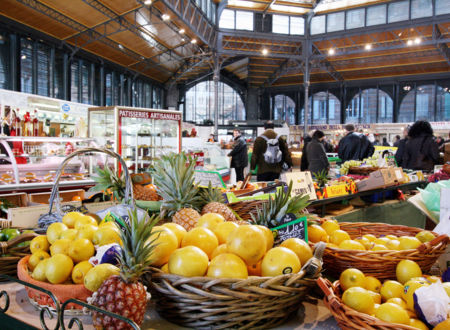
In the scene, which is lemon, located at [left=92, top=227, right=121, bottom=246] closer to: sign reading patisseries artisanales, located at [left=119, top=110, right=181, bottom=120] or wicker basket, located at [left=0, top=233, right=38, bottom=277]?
wicker basket, located at [left=0, top=233, right=38, bottom=277]

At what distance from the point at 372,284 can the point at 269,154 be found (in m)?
4.37

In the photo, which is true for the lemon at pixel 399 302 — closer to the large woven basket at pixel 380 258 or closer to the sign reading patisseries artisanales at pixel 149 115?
the large woven basket at pixel 380 258

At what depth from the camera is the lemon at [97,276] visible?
3.48 ft

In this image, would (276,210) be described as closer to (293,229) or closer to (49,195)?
(293,229)

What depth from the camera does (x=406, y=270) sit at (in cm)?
132

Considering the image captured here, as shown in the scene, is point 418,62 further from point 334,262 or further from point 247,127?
point 334,262

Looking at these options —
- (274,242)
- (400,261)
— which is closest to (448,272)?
(400,261)

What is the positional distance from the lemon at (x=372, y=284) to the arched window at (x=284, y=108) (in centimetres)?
2652

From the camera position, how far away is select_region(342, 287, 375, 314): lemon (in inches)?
42.9

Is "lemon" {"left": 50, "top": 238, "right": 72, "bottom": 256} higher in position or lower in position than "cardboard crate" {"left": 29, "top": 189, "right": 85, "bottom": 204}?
higher

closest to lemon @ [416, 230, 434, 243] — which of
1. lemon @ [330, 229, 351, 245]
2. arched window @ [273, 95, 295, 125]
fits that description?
lemon @ [330, 229, 351, 245]

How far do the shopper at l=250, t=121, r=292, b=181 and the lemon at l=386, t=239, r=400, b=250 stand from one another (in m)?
3.99

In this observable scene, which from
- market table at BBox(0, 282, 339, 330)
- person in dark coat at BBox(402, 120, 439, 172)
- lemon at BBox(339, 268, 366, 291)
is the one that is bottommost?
market table at BBox(0, 282, 339, 330)

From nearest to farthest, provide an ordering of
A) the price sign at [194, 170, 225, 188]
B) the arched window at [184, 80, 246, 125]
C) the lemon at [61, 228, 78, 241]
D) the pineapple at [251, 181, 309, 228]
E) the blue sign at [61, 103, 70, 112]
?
1. the lemon at [61, 228, 78, 241]
2. the pineapple at [251, 181, 309, 228]
3. the price sign at [194, 170, 225, 188]
4. the blue sign at [61, 103, 70, 112]
5. the arched window at [184, 80, 246, 125]
